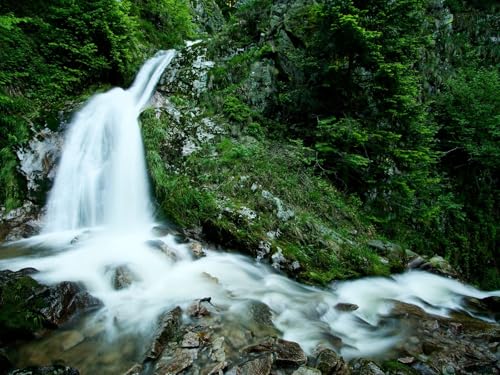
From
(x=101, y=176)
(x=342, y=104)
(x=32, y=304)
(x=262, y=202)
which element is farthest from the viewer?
(x=342, y=104)

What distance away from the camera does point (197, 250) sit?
19.5 ft

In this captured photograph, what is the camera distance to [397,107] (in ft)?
26.6

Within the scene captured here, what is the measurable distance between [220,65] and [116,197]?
5088 mm

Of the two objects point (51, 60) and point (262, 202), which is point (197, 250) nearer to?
point (262, 202)

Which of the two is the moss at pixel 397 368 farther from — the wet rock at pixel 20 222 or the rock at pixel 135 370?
the wet rock at pixel 20 222

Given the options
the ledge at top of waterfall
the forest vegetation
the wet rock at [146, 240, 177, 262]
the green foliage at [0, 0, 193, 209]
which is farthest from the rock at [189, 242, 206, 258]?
the green foliage at [0, 0, 193, 209]

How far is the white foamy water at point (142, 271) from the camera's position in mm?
4484

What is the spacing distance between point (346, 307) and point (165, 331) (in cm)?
274

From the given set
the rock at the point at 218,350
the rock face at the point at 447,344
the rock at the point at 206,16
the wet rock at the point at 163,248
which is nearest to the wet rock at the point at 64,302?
the wet rock at the point at 163,248

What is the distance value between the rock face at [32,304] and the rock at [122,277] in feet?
1.41

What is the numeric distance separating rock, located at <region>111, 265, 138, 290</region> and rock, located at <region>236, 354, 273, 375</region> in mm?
2376

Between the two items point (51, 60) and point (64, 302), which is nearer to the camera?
point (64, 302)

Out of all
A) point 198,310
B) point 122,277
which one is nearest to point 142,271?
point 122,277

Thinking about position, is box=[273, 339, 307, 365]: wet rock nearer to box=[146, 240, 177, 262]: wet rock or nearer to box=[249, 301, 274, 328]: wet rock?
box=[249, 301, 274, 328]: wet rock
